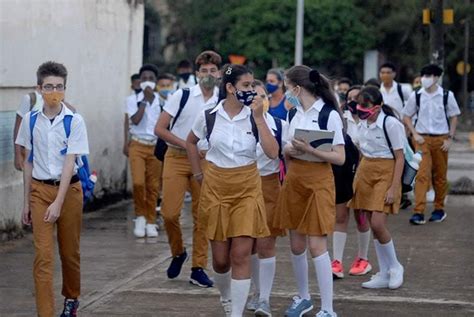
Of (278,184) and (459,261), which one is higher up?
(278,184)

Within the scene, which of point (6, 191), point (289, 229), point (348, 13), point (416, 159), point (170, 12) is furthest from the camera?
point (170, 12)

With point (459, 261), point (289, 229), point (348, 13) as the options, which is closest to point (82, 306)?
point (289, 229)

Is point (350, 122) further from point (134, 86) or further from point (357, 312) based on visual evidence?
point (134, 86)

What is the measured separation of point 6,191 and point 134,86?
2.99 m

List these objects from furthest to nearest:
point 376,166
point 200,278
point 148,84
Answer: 1. point 148,84
2. point 376,166
3. point 200,278

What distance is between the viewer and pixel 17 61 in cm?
1212

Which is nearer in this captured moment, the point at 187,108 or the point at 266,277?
the point at 266,277

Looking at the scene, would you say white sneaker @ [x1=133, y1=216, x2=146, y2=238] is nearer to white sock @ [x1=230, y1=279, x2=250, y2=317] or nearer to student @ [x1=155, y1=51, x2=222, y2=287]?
student @ [x1=155, y1=51, x2=222, y2=287]

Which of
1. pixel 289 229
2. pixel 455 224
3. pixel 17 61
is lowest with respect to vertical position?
pixel 455 224

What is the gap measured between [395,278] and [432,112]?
182 inches

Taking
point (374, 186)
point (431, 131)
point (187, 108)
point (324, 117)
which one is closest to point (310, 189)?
point (324, 117)

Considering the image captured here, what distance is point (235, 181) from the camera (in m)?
7.76

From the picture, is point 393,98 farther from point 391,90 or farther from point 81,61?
point 81,61

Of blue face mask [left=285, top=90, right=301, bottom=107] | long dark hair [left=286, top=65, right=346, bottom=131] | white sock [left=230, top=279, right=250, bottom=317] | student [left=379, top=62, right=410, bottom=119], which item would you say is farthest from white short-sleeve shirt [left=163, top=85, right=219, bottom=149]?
student [left=379, top=62, right=410, bottom=119]
